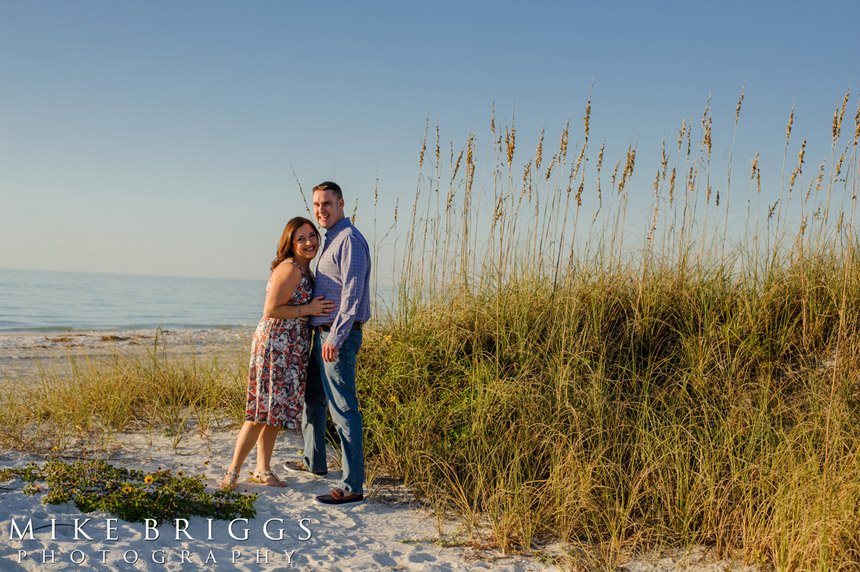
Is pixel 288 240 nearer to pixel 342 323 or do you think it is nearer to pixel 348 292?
pixel 348 292

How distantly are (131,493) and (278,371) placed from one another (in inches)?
45.4

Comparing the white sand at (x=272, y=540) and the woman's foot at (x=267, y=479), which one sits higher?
the woman's foot at (x=267, y=479)

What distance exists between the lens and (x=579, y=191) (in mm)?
6145

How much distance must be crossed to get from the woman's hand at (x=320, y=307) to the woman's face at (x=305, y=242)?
36 centimetres

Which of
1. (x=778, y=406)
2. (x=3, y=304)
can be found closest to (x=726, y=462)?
(x=778, y=406)

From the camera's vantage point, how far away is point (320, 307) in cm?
446

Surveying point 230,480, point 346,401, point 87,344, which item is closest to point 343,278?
point 346,401

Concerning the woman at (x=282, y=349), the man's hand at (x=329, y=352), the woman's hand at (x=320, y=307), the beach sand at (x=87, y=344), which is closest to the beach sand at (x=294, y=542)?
the woman at (x=282, y=349)

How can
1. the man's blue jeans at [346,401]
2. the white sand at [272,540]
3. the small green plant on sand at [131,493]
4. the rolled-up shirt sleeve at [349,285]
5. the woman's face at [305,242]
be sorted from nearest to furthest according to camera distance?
the white sand at [272,540], the small green plant on sand at [131,493], the rolled-up shirt sleeve at [349,285], the man's blue jeans at [346,401], the woman's face at [305,242]

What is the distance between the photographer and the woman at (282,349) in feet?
14.8

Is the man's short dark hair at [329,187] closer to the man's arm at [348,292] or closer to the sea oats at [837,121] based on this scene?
the man's arm at [348,292]

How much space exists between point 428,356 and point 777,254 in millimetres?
3360

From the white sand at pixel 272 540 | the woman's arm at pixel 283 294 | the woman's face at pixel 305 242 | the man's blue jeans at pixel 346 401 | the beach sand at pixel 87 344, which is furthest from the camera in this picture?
the beach sand at pixel 87 344

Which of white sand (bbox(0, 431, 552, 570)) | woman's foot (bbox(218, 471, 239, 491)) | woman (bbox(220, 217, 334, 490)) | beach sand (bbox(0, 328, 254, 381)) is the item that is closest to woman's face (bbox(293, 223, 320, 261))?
woman (bbox(220, 217, 334, 490))
